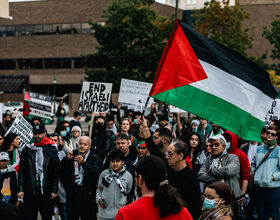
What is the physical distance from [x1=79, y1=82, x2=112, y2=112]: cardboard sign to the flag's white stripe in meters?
6.71

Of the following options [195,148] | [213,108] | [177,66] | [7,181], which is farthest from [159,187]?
[195,148]

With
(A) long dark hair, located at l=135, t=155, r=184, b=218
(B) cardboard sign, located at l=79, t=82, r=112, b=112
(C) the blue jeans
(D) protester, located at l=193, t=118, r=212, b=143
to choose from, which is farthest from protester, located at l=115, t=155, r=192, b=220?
(B) cardboard sign, located at l=79, t=82, r=112, b=112

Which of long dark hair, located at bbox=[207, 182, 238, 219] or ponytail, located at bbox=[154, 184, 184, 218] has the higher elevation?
ponytail, located at bbox=[154, 184, 184, 218]

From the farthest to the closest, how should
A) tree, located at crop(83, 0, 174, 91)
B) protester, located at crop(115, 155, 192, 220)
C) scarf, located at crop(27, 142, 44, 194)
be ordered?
tree, located at crop(83, 0, 174, 91), scarf, located at crop(27, 142, 44, 194), protester, located at crop(115, 155, 192, 220)

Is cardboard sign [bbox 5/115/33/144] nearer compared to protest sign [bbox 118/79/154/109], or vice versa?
cardboard sign [bbox 5/115/33/144]

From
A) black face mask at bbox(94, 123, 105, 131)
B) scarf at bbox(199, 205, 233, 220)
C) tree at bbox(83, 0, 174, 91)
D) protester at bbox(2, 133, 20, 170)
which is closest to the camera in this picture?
scarf at bbox(199, 205, 233, 220)

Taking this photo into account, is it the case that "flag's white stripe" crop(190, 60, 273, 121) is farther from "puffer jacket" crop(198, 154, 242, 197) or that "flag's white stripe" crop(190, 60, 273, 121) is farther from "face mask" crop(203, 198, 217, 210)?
"face mask" crop(203, 198, 217, 210)

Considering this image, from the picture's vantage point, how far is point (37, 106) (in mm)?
12719

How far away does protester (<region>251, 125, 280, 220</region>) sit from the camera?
6906 millimetres

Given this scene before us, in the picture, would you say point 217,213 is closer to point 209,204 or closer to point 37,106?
point 209,204

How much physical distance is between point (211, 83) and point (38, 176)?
3.25 meters

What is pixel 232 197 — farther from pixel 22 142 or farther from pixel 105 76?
pixel 105 76

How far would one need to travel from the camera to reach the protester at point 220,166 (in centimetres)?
583

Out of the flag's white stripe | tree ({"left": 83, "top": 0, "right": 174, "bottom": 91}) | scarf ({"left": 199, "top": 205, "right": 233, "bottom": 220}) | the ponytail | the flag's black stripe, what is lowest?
tree ({"left": 83, "top": 0, "right": 174, "bottom": 91})
